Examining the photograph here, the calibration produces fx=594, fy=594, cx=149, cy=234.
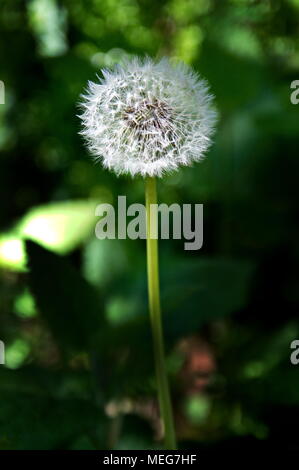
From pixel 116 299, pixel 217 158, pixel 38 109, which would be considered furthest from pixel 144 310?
pixel 38 109

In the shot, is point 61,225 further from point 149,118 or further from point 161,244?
point 149,118

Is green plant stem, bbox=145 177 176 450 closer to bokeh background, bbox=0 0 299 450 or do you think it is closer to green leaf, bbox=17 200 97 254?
bokeh background, bbox=0 0 299 450

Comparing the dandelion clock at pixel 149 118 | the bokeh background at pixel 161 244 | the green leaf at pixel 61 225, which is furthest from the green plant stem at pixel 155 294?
the green leaf at pixel 61 225

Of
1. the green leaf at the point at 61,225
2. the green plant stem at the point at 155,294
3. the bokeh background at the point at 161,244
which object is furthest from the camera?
the green leaf at the point at 61,225

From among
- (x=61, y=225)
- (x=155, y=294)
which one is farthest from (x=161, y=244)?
(x=155, y=294)

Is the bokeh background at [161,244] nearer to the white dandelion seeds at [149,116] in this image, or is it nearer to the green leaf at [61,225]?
the green leaf at [61,225]

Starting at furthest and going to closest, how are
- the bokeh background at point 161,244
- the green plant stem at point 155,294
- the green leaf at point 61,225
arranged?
1. the green leaf at point 61,225
2. the bokeh background at point 161,244
3. the green plant stem at point 155,294

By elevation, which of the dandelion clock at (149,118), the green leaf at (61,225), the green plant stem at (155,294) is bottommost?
the green plant stem at (155,294)
